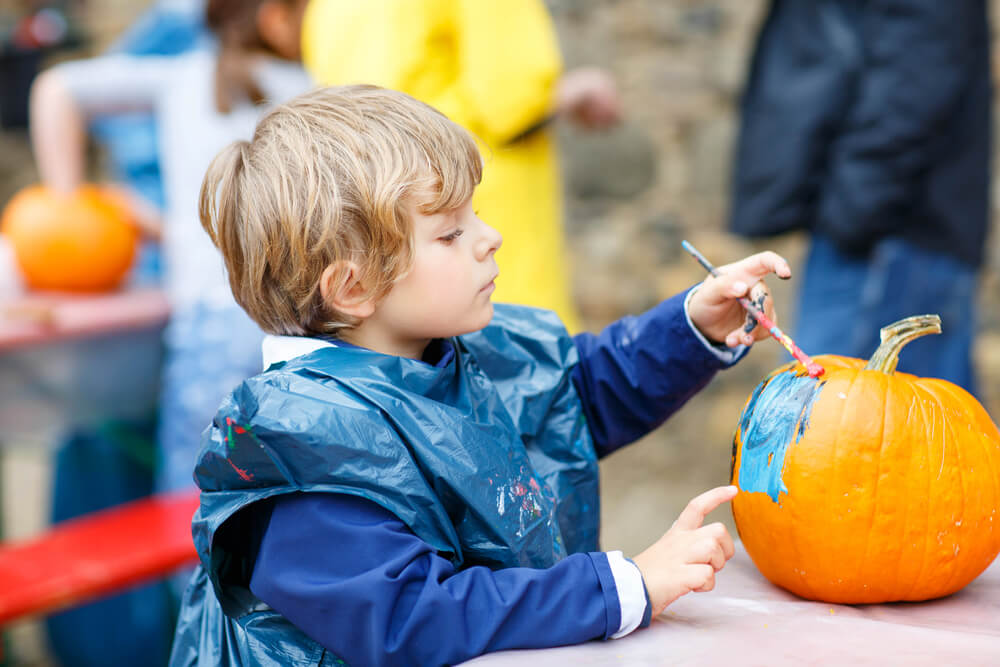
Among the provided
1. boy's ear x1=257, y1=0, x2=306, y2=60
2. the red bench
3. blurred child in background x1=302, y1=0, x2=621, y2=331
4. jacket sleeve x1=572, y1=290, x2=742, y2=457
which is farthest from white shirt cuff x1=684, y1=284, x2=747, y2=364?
boy's ear x1=257, y1=0, x2=306, y2=60

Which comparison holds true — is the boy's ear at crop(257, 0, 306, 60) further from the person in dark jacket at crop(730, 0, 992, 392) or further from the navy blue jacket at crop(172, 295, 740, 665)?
the navy blue jacket at crop(172, 295, 740, 665)

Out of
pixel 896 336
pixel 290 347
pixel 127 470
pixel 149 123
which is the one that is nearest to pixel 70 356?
pixel 127 470

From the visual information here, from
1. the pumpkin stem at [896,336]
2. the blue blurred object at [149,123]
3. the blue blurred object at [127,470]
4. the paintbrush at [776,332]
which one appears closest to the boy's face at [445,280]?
the paintbrush at [776,332]

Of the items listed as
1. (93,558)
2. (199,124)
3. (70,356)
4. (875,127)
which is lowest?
(93,558)

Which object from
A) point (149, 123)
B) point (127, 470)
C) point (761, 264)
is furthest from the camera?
point (149, 123)

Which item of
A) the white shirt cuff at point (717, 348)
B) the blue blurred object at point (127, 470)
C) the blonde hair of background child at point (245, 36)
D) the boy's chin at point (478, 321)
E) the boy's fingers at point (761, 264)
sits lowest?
the blue blurred object at point (127, 470)

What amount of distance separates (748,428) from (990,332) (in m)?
3.14

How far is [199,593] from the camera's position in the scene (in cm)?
142

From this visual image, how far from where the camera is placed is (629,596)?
3.67ft

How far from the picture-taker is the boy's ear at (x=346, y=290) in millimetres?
1282

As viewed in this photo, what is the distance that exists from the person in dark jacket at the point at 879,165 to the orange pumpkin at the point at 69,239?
2.10 metres

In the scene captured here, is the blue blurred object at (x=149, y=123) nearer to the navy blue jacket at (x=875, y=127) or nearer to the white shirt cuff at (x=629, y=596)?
the navy blue jacket at (x=875, y=127)

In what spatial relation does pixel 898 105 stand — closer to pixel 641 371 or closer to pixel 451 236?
pixel 641 371

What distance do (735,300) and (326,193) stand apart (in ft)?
2.07
